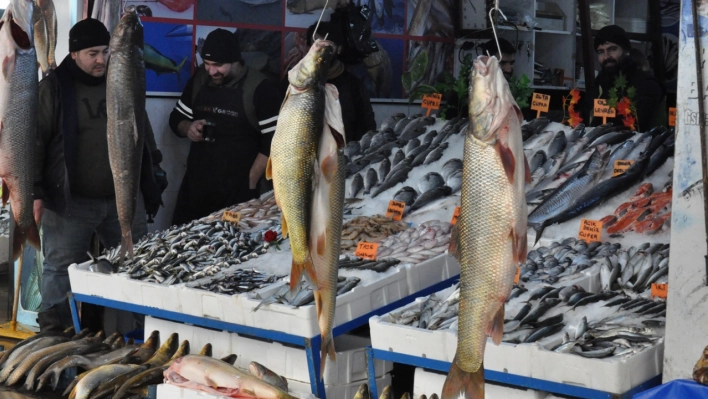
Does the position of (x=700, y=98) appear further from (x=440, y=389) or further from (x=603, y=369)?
(x=440, y=389)

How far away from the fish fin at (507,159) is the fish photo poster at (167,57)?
5325mm

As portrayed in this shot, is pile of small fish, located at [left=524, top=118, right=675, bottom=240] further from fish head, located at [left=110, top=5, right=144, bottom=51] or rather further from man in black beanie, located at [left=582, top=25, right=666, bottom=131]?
fish head, located at [left=110, top=5, right=144, bottom=51]

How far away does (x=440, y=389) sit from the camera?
4047 mm

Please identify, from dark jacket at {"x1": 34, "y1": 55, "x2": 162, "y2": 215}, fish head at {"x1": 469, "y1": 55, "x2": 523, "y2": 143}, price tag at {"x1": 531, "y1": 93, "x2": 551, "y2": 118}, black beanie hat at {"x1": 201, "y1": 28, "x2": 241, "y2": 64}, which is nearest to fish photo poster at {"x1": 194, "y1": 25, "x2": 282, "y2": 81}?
black beanie hat at {"x1": 201, "y1": 28, "x2": 241, "y2": 64}

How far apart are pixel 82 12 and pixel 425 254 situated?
135 inches

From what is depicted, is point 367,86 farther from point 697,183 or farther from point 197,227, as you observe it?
point 697,183

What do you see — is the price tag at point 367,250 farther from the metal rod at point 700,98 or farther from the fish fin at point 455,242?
the fish fin at point 455,242

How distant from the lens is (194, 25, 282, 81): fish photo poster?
306 inches

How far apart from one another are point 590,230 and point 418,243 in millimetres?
950

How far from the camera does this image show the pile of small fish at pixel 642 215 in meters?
5.11

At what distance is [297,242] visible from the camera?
3.23 m

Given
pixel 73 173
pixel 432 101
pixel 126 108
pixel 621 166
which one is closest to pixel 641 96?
pixel 621 166

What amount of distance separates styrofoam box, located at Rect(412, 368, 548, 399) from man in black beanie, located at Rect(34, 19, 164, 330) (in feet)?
9.21

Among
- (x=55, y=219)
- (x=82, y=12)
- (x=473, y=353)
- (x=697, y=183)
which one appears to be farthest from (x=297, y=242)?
(x=82, y=12)
